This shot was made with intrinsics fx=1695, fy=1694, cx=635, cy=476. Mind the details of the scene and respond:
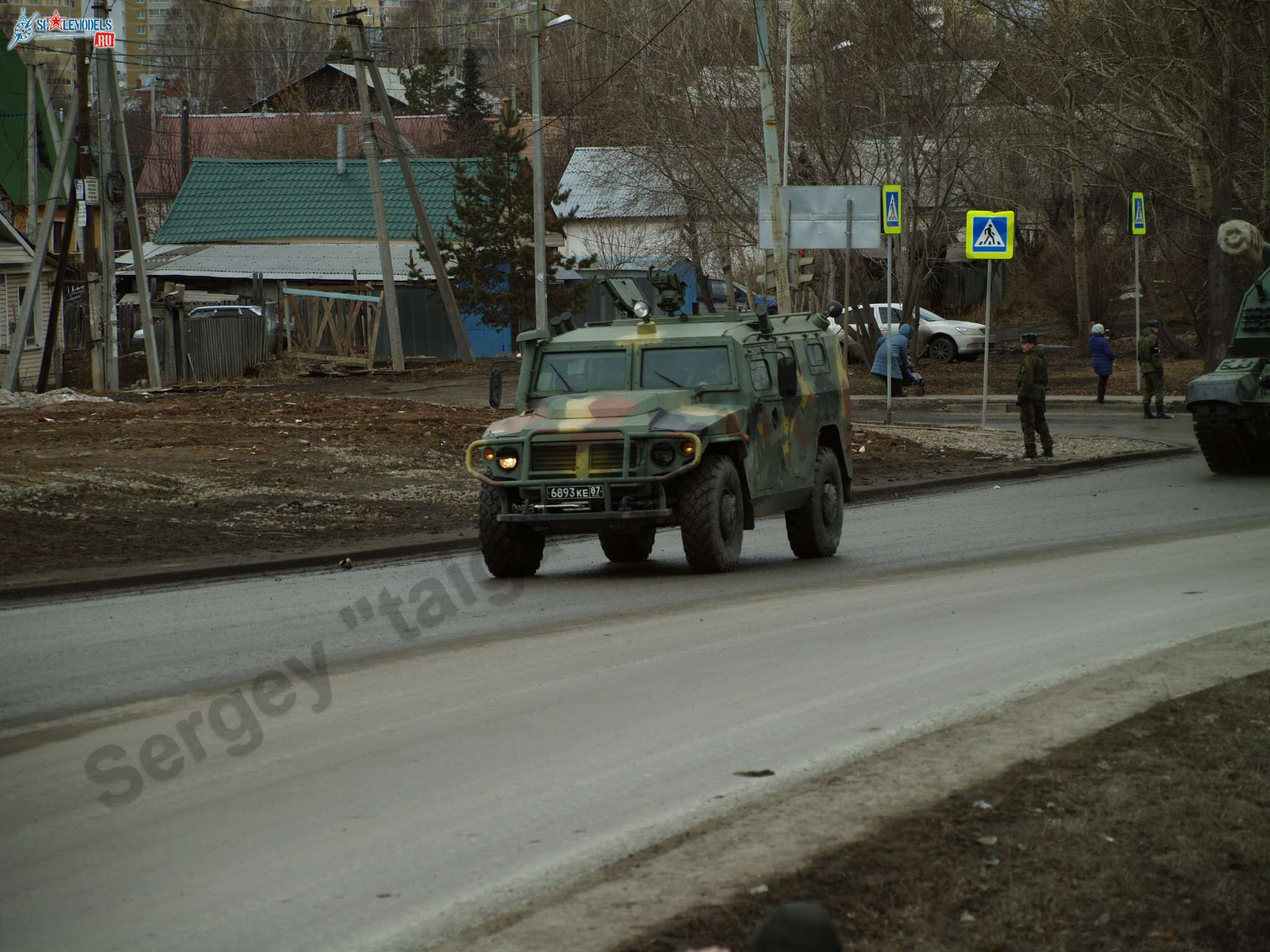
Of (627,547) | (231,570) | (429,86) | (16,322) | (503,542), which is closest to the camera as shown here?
(503,542)

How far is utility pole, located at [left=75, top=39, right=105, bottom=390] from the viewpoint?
32.6 meters

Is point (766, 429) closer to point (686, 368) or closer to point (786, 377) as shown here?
point (786, 377)

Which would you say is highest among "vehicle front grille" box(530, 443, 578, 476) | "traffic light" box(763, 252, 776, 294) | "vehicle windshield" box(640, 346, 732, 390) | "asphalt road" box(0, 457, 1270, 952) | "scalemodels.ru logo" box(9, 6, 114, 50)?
"scalemodels.ru logo" box(9, 6, 114, 50)

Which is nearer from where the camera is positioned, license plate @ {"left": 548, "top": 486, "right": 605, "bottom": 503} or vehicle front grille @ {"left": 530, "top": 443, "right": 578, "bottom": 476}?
license plate @ {"left": 548, "top": 486, "right": 605, "bottom": 503}

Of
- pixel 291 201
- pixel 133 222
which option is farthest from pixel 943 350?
pixel 291 201

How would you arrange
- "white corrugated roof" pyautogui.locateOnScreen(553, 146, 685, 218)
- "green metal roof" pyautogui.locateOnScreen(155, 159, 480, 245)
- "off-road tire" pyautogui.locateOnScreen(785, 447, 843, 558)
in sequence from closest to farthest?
1. "off-road tire" pyautogui.locateOnScreen(785, 447, 843, 558)
2. "white corrugated roof" pyautogui.locateOnScreen(553, 146, 685, 218)
3. "green metal roof" pyautogui.locateOnScreen(155, 159, 480, 245)

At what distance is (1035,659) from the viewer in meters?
9.21

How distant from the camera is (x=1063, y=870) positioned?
208 inches

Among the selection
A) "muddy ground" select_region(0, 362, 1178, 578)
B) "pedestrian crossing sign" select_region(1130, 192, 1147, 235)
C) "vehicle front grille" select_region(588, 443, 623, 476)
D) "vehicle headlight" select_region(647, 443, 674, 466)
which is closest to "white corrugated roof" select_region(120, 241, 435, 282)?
"muddy ground" select_region(0, 362, 1178, 578)

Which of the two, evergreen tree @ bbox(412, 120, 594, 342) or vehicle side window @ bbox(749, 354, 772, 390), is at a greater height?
evergreen tree @ bbox(412, 120, 594, 342)

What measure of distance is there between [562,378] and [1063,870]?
949 cm

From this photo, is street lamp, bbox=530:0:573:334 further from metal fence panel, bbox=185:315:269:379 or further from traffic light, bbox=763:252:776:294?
traffic light, bbox=763:252:776:294

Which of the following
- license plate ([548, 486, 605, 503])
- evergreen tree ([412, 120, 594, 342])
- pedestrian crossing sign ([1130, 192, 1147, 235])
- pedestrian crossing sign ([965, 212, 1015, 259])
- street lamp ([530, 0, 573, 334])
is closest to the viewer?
license plate ([548, 486, 605, 503])

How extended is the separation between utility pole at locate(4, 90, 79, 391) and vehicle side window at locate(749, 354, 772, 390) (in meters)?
20.8
